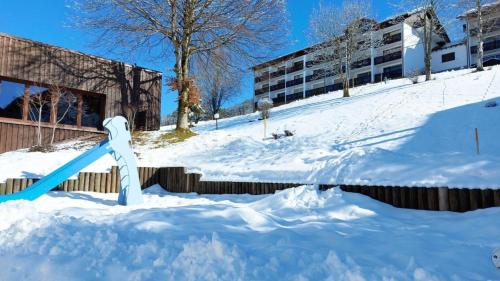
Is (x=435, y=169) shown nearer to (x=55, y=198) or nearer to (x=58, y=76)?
(x=55, y=198)

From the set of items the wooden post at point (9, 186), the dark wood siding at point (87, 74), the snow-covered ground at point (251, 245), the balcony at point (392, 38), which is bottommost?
the snow-covered ground at point (251, 245)

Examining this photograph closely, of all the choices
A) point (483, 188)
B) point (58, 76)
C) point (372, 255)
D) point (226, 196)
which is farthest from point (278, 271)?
point (58, 76)

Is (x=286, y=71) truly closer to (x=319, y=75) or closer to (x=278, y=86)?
(x=278, y=86)

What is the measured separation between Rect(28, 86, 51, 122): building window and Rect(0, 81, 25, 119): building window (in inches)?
13.4

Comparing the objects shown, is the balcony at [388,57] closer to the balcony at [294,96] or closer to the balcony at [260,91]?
the balcony at [294,96]

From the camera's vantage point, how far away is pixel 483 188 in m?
4.75

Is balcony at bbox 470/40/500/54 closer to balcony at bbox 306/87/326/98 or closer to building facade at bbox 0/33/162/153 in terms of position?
balcony at bbox 306/87/326/98

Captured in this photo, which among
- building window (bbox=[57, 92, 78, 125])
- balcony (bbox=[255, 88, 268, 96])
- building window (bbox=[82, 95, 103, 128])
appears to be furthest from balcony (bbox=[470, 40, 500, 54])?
building window (bbox=[57, 92, 78, 125])

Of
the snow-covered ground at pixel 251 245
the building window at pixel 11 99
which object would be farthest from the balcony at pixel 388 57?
the snow-covered ground at pixel 251 245

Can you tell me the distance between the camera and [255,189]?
708 centimetres

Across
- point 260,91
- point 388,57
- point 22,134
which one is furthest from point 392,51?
point 22,134

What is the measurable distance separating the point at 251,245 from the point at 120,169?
4358 mm

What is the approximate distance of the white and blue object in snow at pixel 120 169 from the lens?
628cm

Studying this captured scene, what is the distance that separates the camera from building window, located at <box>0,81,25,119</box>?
42.9 feet
